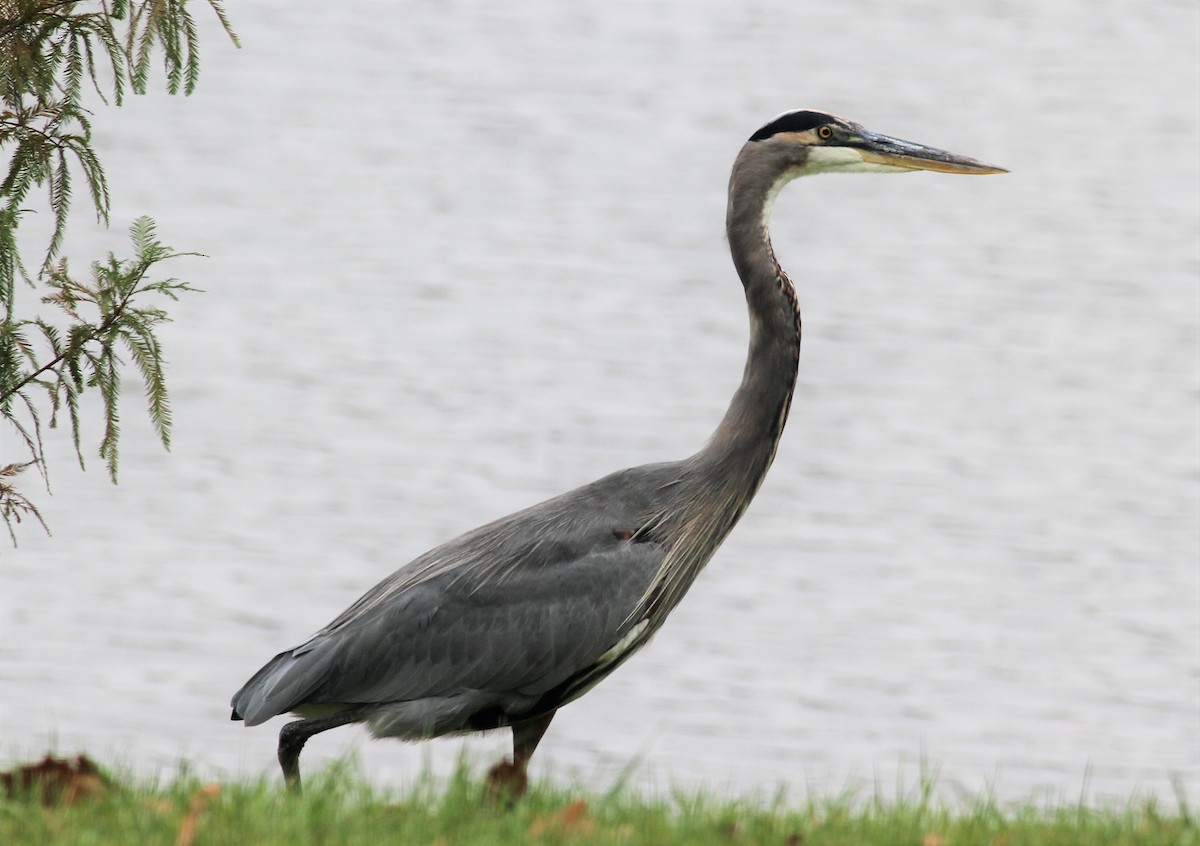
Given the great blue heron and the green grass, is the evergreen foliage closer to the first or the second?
the great blue heron

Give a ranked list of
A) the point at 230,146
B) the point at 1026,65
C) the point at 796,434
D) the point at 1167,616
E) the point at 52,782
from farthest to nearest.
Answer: the point at 1026,65 < the point at 230,146 < the point at 796,434 < the point at 1167,616 < the point at 52,782

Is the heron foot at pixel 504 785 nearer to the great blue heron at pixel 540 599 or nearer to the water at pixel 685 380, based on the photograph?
the water at pixel 685 380

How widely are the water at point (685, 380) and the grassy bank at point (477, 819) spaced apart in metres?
0.43

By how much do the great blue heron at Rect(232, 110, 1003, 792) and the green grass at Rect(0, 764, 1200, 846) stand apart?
533mm

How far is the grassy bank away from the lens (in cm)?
412

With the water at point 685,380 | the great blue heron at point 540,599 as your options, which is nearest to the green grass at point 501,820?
the water at point 685,380

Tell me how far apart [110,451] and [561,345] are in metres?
8.79

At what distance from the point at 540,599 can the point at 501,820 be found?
3.93 ft

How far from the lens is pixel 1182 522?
11.4m

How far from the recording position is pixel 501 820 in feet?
14.3

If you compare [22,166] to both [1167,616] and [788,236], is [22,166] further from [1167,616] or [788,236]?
[788,236]

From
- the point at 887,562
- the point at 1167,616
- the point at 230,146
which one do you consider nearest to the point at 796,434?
the point at 887,562

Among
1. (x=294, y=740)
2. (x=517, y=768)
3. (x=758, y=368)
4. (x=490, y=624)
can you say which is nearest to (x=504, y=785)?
(x=517, y=768)

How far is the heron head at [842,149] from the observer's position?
19.9 ft
